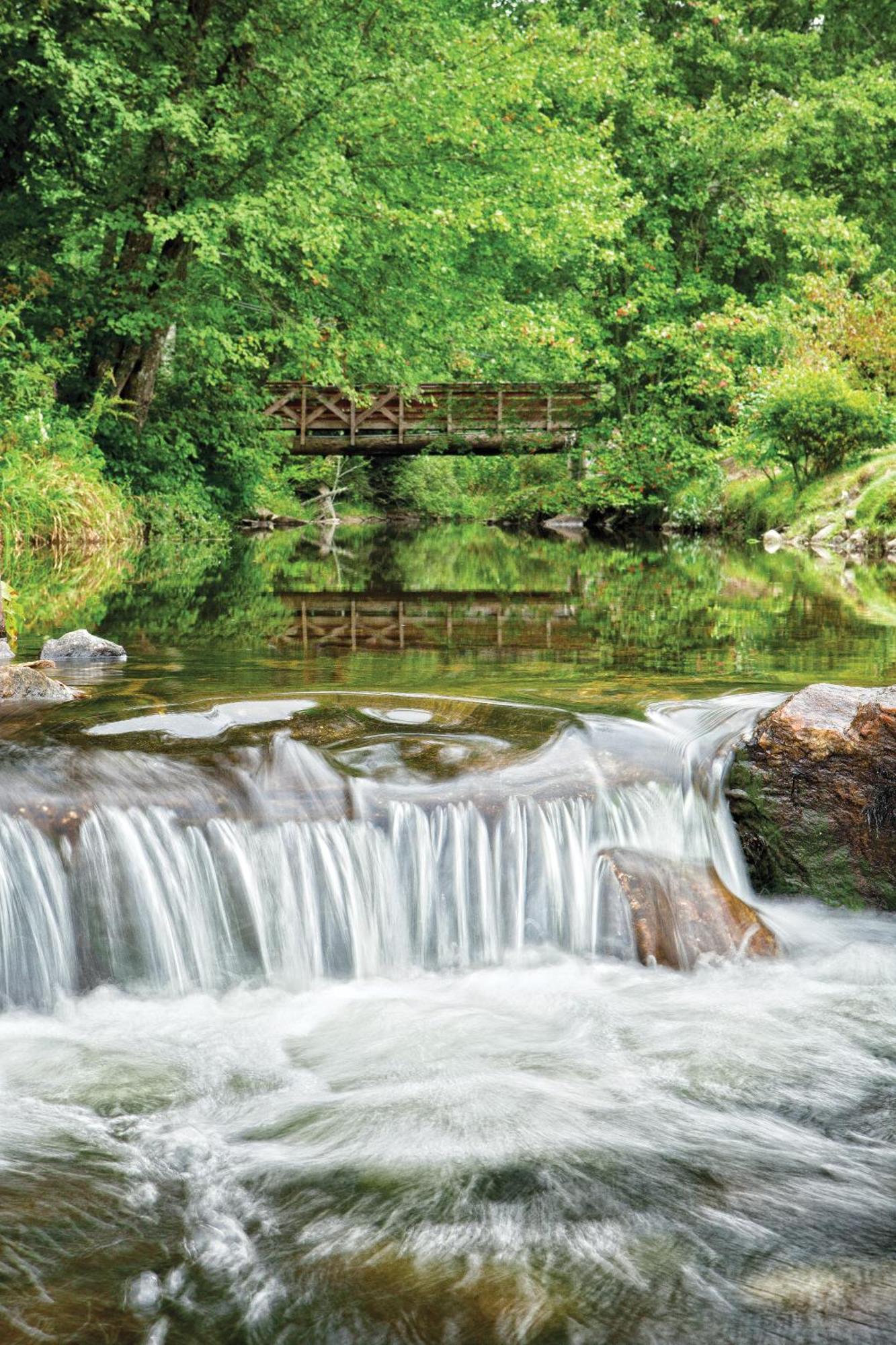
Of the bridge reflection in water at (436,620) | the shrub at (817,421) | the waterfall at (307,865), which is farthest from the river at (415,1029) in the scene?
the shrub at (817,421)

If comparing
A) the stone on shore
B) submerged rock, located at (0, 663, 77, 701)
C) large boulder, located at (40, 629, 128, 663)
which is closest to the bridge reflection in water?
large boulder, located at (40, 629, 128, 663)

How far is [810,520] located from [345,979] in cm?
1916

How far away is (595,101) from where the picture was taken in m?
25.8

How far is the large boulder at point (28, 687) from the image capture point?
242 inches

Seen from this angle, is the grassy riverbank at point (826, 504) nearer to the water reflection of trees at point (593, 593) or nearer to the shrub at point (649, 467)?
the shrub at point (649, 467)

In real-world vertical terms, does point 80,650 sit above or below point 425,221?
below

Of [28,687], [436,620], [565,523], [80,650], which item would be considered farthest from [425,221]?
[565,523]

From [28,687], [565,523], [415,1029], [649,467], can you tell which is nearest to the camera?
[415,1029]

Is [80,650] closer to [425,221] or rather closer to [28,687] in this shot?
[28,687]

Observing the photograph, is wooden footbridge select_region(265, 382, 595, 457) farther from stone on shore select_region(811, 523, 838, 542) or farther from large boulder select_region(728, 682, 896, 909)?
large boulder select_region(728, 682, 896, 909)

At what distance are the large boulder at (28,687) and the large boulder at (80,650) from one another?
1292 mm

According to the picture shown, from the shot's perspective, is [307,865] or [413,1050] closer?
[413,1050]

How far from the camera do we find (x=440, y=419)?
2973cm

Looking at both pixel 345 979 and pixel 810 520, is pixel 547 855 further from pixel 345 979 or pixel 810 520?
pixel 810 520
